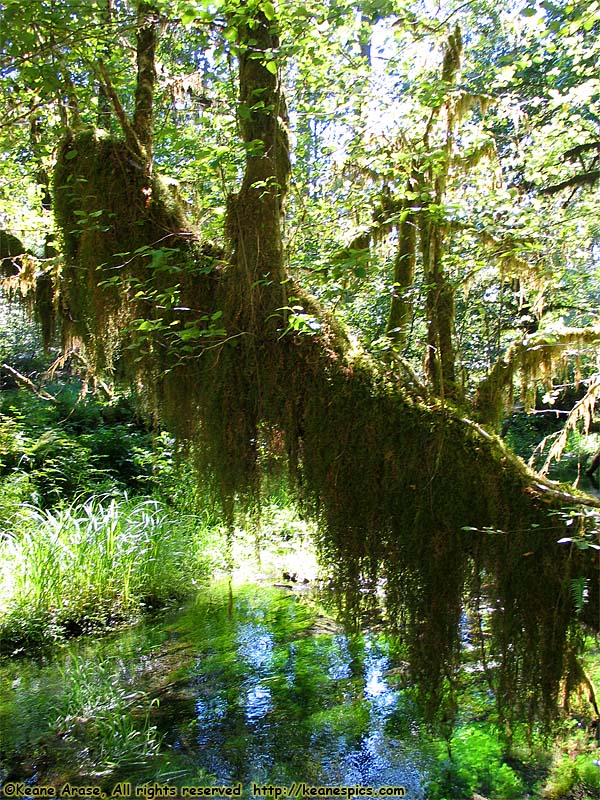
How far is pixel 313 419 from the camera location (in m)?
2.87

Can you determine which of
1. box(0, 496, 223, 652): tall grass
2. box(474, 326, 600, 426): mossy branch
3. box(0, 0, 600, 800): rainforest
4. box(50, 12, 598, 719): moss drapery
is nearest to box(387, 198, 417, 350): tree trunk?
box(0, 0, 600, 800): rainforest

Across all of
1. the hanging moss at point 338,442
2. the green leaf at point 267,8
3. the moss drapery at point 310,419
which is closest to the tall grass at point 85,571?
the moss drapery at point 310,419

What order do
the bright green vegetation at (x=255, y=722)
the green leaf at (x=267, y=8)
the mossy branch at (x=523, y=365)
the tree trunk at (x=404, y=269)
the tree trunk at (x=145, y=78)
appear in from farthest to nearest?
the tree trunk at (x=145, y=78) → the tree trunk at (x=404, y=269) → the bright green vegetation at (x=255, y=722) → the mossy branch at (x=523, y=365) → the green leaf at (x=267, y=8)

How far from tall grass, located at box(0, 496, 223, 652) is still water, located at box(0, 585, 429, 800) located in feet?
1.04

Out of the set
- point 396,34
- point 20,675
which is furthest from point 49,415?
point 396,34

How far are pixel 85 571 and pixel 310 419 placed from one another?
12.6 ft

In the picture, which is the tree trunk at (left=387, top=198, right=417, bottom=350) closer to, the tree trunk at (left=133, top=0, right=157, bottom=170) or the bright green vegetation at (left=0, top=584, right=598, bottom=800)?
the tree trunk at (left=133, top=0, right=157, bottom=170)

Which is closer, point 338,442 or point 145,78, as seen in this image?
point 338,442

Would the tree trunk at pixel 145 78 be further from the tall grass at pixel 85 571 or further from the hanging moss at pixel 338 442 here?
the tall grass at pixel 85 571

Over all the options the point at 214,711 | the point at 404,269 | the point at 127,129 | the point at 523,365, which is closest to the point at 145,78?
the point at 127,129

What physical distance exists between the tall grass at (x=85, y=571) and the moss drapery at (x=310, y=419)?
9.23 feet

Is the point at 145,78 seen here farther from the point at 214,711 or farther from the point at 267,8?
the point at 214,711

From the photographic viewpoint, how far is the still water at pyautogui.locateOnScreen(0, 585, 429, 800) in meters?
3.59

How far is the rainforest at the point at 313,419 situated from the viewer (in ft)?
8.54
